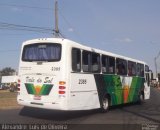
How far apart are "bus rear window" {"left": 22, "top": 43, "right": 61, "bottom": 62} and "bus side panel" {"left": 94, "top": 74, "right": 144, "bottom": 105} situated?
9.99ft

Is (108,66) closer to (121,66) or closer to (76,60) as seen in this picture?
(121,66)

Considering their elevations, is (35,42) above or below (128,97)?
above

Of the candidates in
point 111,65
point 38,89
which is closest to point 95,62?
point 111,65

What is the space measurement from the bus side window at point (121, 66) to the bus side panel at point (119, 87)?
0.30 metres

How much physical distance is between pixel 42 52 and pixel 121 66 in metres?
7.08

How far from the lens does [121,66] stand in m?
21.1

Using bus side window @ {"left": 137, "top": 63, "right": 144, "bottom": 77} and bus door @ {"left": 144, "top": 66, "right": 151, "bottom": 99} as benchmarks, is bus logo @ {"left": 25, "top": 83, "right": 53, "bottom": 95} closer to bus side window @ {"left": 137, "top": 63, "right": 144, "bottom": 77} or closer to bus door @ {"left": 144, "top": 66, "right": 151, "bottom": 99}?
bus side window @ {"left": 137, "top": 63, "right": 144, "bottom": 77}

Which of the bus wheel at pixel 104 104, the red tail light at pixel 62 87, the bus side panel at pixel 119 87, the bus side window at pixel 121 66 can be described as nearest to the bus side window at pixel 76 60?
the red tail light at pixel 62 87

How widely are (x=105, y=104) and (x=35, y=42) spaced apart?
5269mm

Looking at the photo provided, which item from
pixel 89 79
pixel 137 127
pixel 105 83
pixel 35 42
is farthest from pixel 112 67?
pixel 137 127

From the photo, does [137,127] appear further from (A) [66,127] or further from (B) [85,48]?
(B) [85,48]

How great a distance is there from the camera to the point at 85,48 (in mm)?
16266

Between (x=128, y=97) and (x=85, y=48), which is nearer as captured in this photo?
(x=85, y=48)

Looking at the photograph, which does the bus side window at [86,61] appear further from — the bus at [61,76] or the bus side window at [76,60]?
the bus side window at [76,60]
